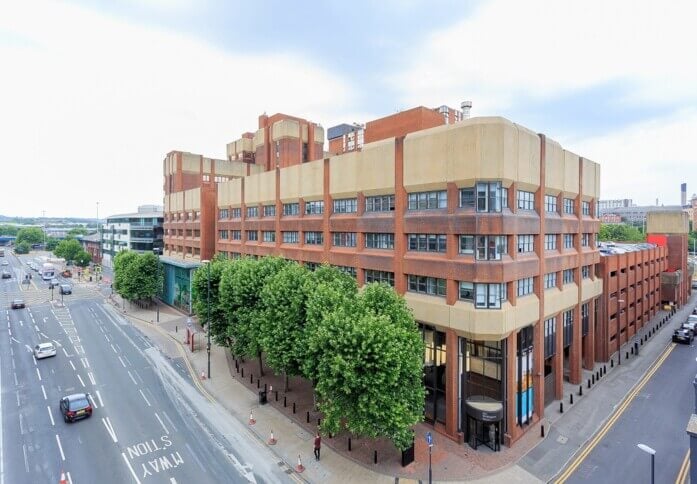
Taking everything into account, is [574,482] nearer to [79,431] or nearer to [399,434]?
[399,434]

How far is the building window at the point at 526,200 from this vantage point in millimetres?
26030

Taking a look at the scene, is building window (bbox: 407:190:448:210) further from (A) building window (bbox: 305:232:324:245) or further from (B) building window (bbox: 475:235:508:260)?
(A) building window (bbox: 305:232:324:245)

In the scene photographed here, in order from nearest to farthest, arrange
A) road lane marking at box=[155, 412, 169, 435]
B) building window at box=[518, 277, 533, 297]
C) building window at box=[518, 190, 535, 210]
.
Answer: road lane marking at box=[155, 412, 169, 435] → building window at box=[518, 277, 533, 297] → building window at box=[518, 190, 535, 210]

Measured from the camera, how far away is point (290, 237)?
41688mm

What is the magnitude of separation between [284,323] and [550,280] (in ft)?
72.6

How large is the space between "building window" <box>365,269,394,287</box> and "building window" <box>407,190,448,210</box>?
19.2 feet

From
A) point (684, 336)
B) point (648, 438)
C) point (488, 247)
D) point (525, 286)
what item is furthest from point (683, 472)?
point (684, 336)

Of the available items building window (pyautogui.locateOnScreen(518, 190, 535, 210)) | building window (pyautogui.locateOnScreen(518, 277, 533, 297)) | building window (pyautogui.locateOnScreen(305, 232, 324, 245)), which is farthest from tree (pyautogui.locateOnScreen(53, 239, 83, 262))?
building window (pyautogui.locateOnScreen(518, 190, 535, 210))

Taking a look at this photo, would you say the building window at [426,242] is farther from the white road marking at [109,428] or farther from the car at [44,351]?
the car at [44,351]

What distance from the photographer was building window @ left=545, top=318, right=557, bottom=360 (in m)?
28.8

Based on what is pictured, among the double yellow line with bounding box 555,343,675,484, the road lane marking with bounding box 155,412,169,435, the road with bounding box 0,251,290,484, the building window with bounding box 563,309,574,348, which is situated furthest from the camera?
the building window with bounding box 563,309,574,348

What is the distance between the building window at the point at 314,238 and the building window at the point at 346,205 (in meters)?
3.55

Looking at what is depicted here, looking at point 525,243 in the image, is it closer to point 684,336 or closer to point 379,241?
point 379,241

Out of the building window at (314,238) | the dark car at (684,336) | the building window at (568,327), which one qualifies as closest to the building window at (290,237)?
the building window at (314,238)
